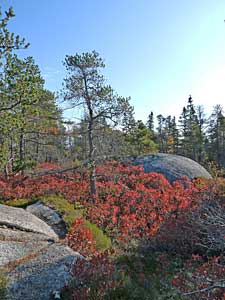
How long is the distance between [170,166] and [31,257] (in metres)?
13.4

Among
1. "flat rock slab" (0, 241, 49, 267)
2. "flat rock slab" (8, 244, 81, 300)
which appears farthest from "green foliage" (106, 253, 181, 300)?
"flat rock slab" (0, 241, 49, 267)

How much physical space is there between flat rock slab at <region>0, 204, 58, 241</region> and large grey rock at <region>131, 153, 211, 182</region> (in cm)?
1008

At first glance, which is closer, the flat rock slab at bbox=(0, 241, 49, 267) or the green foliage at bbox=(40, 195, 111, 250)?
the flat rock slab at bbox=(0, 241, 49, 267)

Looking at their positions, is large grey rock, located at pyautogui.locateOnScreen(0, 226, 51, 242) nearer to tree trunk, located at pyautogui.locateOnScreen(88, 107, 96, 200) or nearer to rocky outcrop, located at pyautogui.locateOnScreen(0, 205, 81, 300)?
rocky outcrop, located at pyautogui.locateOnScreen(0, 205, 81, 300)

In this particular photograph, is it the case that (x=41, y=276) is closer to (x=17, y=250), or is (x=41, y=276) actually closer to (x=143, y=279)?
(x=17, y=250)

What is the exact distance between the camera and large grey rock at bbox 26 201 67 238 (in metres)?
10.8

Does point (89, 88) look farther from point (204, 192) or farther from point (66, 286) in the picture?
point (66, 286)

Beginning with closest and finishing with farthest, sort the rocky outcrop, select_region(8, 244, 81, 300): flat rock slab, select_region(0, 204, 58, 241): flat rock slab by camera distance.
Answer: select_region(8, 244, 81, 300): flat rock slab < the rocky outcrop < select_region(0, 204, 58, 241): flat rock slab

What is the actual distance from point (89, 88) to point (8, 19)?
24.5ft

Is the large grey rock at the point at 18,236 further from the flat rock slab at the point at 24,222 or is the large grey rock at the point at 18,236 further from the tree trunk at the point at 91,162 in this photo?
the tree trunk at the point at 91,162

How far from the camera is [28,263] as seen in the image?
7066 millimetres

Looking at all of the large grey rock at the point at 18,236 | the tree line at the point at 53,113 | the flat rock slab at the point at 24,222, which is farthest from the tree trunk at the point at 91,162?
the large grey rock at the point at 18,236

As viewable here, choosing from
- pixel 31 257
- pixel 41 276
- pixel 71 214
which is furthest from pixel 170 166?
pixel 41 276

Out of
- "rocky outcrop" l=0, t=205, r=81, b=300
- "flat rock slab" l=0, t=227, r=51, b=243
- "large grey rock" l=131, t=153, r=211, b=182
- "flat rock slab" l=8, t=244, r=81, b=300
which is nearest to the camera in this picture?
"flat rock slab" l=8, t=244, r=81, b=300
